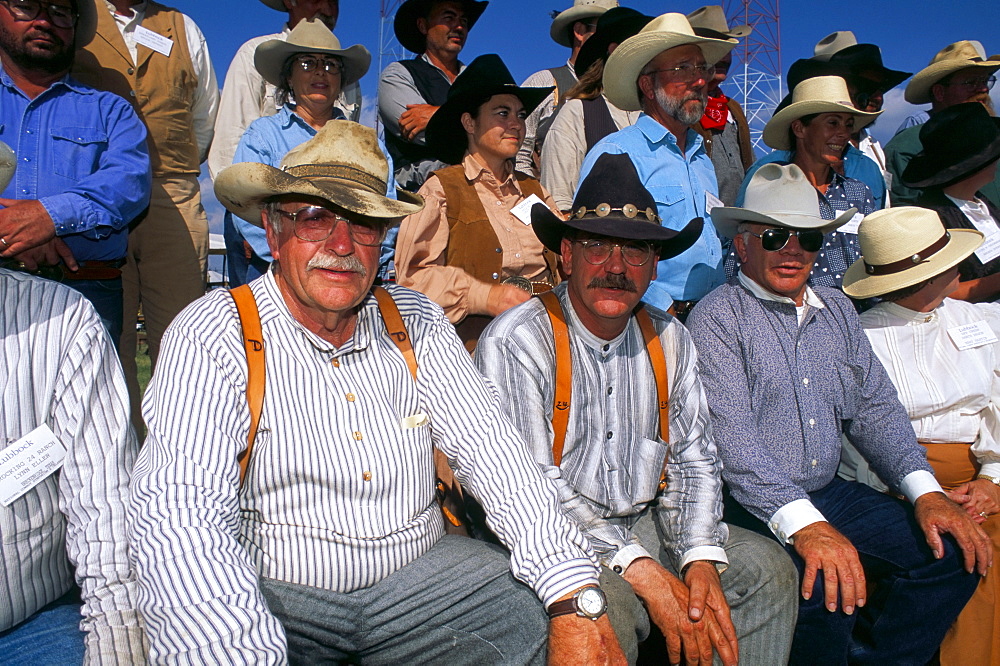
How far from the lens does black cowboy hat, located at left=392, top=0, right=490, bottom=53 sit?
18.5 ft

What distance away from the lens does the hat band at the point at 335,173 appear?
2943 mm

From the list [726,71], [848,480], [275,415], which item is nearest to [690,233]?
[848,480]

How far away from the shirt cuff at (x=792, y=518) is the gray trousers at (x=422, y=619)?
54.5 inches

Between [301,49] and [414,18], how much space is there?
4.52ft

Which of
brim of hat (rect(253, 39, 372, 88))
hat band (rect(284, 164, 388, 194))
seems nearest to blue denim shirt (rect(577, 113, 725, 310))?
brim of hat (rect(253, 39, 372, 88))

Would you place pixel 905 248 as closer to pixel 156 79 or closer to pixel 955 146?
pixel 955 146

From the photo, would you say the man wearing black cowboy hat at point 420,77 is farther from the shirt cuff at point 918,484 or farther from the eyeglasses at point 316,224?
the shirt cuff at point 918,484

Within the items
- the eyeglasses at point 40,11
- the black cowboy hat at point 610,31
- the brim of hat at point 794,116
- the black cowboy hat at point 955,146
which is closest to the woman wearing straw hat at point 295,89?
the eyeglasses at point 40,11

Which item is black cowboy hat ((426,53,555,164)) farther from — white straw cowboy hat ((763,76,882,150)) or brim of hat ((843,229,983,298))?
brim of hat ((843,229,983,298))

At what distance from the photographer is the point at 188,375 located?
8.15 ft

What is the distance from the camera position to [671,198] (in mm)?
4594

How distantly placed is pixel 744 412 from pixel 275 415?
225 centimetres

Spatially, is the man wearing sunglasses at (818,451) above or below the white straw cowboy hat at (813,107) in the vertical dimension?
below

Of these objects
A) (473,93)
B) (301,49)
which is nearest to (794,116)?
(473,93)
